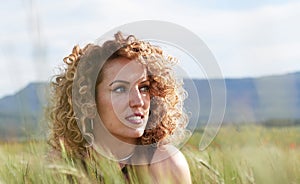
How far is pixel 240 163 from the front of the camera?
1.50m

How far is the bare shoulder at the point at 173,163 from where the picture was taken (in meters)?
2.67

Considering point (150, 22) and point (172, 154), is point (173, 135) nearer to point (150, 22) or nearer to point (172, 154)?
point (172, 154)

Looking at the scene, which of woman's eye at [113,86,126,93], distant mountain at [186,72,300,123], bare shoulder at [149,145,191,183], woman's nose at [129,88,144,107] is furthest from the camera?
bare shoulder at [149,145,191,183]

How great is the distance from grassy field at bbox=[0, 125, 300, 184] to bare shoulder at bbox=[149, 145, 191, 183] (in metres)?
0.82

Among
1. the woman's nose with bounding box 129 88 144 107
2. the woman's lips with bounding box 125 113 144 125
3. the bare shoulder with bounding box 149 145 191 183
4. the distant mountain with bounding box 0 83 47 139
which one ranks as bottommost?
the bare shoulder with bounding box 149 145 191 183

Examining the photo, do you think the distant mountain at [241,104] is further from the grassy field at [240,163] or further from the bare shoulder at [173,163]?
the bare shoulder at [173,163]

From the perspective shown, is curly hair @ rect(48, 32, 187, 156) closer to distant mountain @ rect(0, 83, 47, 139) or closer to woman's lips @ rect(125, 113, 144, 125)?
woman's lips @ rect(125, 113, 144, 125)

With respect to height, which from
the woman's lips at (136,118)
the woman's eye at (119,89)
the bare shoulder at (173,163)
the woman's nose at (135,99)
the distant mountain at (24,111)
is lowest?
the bare shoulder at (173,163)

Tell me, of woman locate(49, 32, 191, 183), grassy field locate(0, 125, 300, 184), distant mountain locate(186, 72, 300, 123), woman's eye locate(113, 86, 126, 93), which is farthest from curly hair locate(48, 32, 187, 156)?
distant mountain locate(186, 72, 300, 123)

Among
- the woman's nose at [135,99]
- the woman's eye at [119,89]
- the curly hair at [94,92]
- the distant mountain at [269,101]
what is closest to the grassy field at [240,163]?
the distant mountain at [269,101]

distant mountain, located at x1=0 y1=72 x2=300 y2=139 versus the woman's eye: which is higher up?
distant mountain, located at x1=0 y1=72 x2=300 y2=139

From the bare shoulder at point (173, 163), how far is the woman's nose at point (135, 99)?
33 cm

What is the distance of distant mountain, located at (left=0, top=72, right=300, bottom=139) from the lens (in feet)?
3.89

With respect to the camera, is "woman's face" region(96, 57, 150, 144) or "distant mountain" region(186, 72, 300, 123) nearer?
"distant mountain" region(186, 72, 300, 123)
